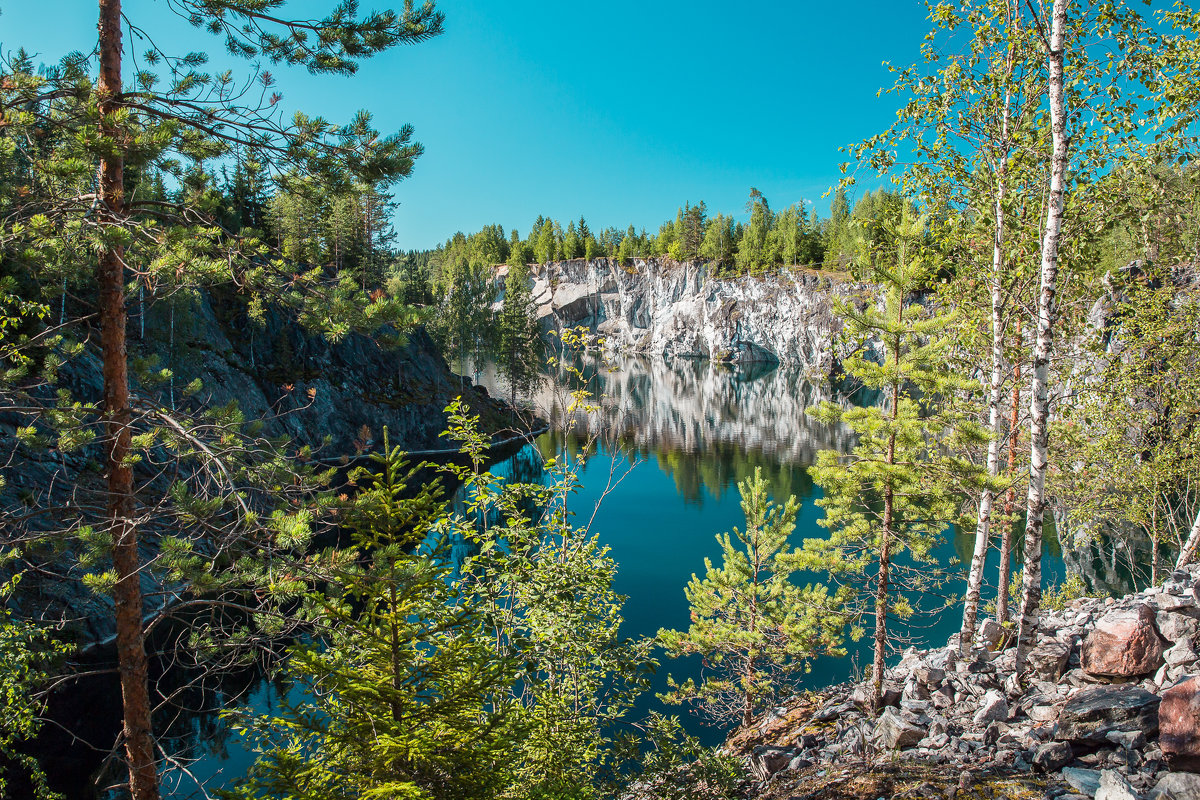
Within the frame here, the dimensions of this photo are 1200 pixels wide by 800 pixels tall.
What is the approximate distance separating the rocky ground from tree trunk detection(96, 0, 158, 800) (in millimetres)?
6171

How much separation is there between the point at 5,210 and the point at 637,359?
10515cm

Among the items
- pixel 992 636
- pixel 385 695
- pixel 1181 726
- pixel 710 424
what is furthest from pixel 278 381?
pixel 1181 726

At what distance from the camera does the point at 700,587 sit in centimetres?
1392

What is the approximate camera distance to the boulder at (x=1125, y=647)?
6.81 meters

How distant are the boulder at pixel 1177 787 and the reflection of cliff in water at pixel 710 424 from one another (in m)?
14.9

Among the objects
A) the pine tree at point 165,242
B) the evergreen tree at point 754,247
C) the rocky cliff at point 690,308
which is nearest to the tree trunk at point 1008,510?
the pine tree at point 165,242

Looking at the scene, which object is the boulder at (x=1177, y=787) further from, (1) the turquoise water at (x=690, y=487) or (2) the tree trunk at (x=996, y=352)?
(1) the turquoise water at (x=690, y=487)

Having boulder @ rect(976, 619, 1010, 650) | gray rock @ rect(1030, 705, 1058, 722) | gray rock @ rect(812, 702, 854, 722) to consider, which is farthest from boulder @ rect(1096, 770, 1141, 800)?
gray rock @ rect(812, 702, 854, 722)

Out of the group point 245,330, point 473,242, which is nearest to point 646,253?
point 473,242

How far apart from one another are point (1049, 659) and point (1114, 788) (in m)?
3.72

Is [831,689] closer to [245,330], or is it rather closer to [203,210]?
[203,210]

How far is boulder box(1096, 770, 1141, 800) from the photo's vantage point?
438 cm

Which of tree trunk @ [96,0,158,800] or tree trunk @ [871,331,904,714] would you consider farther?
tree trunk @ [871,331,904,714]

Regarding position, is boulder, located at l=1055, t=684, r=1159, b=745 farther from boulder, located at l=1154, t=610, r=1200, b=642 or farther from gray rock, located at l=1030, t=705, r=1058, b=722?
boulder, located at l=1154, t=610, r=1200, b=642
